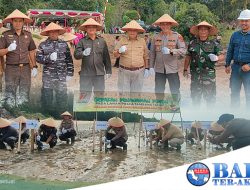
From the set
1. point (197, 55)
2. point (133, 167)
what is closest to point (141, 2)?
point (197, 55)

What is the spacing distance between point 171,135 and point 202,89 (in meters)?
0.82

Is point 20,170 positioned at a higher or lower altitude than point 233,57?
lower

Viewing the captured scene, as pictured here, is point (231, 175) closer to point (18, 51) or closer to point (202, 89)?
point (202, 89)

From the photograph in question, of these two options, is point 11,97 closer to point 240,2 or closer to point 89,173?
point 89,173

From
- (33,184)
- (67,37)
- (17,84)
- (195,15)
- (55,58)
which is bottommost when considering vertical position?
(33,184)

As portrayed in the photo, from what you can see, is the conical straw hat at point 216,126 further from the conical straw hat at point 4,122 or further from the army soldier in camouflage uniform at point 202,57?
the conical straw hat at point 4,122

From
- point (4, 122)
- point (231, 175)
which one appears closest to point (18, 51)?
point (4, 122)

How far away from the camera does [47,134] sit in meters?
4.87

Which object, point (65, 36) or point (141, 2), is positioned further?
point (65, 36)

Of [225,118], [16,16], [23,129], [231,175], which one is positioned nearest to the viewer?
[231,175]

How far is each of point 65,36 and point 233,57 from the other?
1.57m

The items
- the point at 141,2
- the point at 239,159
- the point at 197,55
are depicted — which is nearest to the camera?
the point at 239,159

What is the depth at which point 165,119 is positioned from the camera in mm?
4680

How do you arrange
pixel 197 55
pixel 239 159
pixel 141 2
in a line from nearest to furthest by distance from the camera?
1. pixel 239 159
2. pixel 141 2
3. pixel 197 55
